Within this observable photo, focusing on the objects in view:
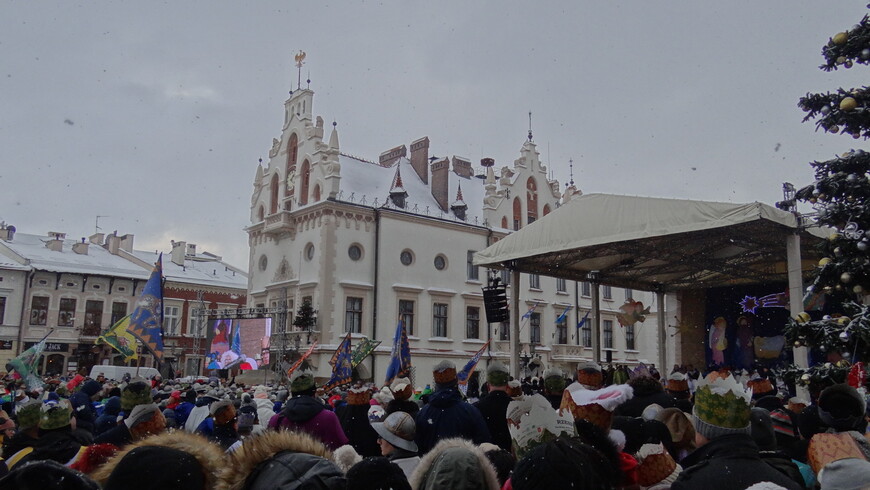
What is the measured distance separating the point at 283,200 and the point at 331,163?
444 cm

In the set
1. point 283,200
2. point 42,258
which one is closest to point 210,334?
point 283,200

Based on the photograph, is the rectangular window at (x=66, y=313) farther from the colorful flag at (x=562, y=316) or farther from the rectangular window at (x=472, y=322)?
the colorful flag at (x=562, y=316)

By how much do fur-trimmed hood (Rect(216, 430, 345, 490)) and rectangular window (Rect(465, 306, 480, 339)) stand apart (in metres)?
33.6

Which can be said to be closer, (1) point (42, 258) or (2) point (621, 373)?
(2) point (621, 373)

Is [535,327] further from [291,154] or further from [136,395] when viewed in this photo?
[136,395]

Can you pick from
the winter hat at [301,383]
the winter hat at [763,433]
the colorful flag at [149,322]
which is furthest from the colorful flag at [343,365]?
the winter hat at [763,433]

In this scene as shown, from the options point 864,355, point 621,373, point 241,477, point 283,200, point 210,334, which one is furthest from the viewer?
point 283,200

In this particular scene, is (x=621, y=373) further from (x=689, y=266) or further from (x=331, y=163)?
(x=331, y=163)

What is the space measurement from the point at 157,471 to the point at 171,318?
150 ft

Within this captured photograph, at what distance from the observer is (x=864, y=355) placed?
22.9 feet

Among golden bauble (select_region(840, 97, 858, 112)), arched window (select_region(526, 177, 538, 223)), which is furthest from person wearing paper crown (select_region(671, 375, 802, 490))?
arched window (select_region(526, 177, 538, 223))

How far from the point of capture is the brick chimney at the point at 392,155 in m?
40.8

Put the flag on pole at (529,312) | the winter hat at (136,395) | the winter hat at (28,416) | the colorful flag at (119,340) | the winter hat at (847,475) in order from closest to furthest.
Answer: the winter hat at (847,475) < the winter hat at (28,416) < the winter hat at (136,395) < the colorful flag at (119,340) < the flag on pole at (529,312)

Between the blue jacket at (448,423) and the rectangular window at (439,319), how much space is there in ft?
95.0
